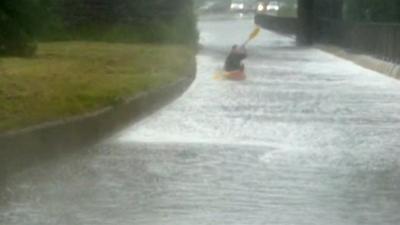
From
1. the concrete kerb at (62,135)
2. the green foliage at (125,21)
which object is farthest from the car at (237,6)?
the concrete kerb at (62,135)

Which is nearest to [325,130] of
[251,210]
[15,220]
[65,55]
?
[251,210]

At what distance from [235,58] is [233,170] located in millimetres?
16639

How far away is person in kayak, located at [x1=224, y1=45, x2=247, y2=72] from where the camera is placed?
3153 cm

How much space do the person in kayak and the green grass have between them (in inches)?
37.5

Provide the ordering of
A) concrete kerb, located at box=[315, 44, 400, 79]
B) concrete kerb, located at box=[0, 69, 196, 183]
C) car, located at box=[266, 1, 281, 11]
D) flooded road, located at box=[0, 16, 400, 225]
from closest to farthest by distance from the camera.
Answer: flooded road, located at box=[0, 16, 400, 225] → concrete kerb, located at box=[0, 69, 196, 183] → concrete kerb, located at box=[315, 44, 400, 79] → car, located at box=[266, 1, 281, 11]

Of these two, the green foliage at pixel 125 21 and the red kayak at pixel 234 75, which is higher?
the red kayak at pixel 234 75

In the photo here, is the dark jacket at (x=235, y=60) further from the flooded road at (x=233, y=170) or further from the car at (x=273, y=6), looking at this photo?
the car at (x=273, y=6)

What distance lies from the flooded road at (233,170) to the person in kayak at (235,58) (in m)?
4.99

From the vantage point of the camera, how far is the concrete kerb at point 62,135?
15.4 m

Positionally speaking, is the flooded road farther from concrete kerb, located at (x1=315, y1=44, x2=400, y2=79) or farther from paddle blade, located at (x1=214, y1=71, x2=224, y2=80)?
concrete kerb, located at (x1=315, y1=44, x2=400, y2=79)

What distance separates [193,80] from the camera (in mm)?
30750

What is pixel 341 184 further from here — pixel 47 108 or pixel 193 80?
pixel 193 80

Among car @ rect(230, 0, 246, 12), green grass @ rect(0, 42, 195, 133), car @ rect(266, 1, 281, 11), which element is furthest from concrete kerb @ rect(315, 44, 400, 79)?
car @ rect(230, 0, 246, 12)

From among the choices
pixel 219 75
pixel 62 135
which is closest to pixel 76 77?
pixel 219 75
